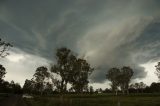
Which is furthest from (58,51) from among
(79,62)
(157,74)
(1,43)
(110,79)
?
(110,79)

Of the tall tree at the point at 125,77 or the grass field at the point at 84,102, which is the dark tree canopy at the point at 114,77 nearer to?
the tall tree at the point at 125,77

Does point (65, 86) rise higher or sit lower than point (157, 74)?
lower

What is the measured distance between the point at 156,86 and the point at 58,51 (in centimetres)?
13263

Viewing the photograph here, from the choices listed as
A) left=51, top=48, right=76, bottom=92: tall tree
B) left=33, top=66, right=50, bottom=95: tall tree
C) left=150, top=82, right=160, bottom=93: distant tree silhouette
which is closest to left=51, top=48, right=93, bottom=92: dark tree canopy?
left=51, top=48, right=76, bottom=92: tall tree

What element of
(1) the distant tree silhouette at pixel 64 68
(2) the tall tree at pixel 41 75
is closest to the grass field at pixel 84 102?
(1) the distant tree silhouette at pixel 64 68

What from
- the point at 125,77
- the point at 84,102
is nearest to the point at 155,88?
the point at 125,77

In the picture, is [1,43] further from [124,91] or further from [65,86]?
[124,91]

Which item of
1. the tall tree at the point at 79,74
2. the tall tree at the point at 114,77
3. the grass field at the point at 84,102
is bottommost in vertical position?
the grass field at the point at 84,102

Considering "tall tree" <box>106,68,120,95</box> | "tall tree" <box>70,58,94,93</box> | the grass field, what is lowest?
the grass field

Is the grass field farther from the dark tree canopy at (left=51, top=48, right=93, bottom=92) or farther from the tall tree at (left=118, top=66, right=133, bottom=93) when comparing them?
the tall tree at (left=118, top=66, right=133, bottom=93)

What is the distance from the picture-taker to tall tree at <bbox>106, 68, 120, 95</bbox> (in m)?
168

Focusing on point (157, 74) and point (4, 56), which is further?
point (157, 74)

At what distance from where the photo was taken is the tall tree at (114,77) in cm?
16838

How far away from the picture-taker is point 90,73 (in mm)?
91438
